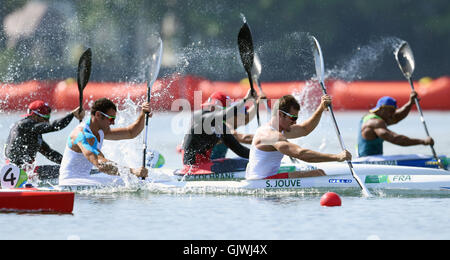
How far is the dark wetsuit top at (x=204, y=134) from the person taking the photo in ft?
46.0

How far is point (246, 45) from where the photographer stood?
14.5 metres

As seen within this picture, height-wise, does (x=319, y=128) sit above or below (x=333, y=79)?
below

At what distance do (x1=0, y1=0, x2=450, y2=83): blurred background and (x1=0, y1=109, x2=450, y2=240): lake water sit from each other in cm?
2429

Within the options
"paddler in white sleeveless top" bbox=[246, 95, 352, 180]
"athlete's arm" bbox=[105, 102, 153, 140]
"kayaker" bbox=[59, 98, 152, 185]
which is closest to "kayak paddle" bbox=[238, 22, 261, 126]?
"athlete's arm" bbox=[105, 102, 153, 140]

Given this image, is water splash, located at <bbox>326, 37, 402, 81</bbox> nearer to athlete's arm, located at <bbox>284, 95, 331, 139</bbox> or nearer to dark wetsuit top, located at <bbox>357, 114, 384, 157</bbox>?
dark wetsuit top, located at <bbox>357, 114, 384, 157</bbox>

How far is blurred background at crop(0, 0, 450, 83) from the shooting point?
125 ft

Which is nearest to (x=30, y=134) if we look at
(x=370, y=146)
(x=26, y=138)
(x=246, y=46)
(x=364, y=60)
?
(x=26, y=138)

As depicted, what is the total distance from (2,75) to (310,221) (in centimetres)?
3028

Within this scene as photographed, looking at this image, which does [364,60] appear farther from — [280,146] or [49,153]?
[280,146]

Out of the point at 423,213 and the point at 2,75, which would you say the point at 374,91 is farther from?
the point at 423,213

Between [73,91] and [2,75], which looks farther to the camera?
[2,75]

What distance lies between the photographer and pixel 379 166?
1377cm
